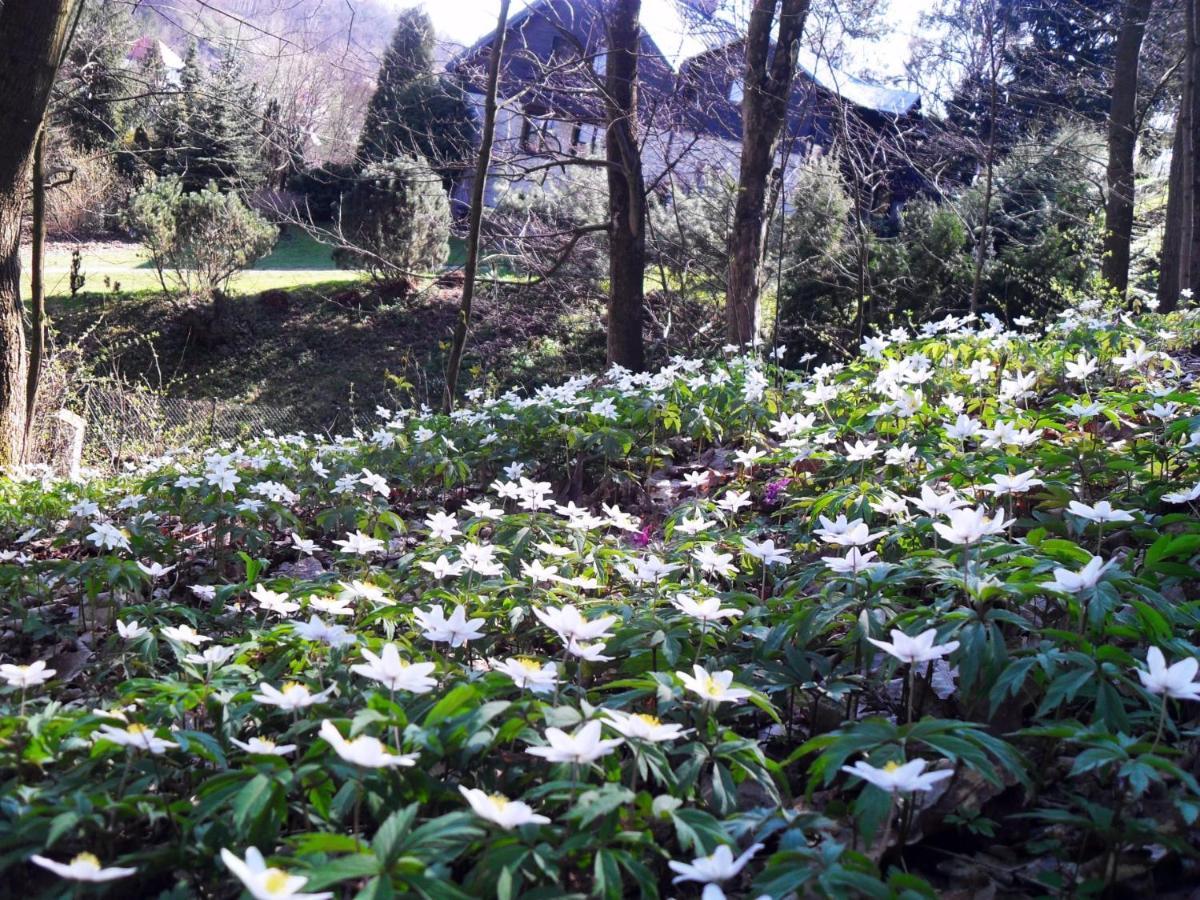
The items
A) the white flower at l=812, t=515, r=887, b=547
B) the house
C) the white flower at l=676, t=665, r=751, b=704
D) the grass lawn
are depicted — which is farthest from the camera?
the grass lawn

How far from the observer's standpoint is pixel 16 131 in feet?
19.6

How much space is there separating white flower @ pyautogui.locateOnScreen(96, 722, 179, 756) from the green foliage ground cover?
0.4 inches

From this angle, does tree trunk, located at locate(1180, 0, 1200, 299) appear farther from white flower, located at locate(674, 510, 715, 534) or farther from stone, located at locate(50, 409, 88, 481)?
stone, located at locate(50, 409, 88, 481)

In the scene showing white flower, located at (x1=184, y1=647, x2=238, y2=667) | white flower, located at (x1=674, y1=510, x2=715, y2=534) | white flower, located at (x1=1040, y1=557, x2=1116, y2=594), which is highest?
white flower, located at (x1=1040, y1=557, x2=1116, y2=594)

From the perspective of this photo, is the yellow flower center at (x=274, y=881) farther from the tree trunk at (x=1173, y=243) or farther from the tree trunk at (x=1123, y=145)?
the tree trunk at (x=1123, y=145)

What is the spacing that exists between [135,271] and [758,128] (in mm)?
15795

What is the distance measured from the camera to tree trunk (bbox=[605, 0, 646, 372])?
866 cm

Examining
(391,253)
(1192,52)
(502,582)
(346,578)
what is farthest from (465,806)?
(391,253)

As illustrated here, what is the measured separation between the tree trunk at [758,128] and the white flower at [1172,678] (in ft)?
21.2

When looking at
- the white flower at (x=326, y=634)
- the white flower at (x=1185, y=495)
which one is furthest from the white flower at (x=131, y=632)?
the white flower at (x=1185, y=495)

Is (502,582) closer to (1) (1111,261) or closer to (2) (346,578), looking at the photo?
(2) (346,578)

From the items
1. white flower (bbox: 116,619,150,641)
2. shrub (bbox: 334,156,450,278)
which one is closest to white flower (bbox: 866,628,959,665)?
white flower (bbox: 116,619,150,641)

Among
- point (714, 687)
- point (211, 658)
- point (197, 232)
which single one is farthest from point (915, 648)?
point (197, 232)

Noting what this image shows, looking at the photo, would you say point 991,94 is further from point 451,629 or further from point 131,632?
point 131,632
